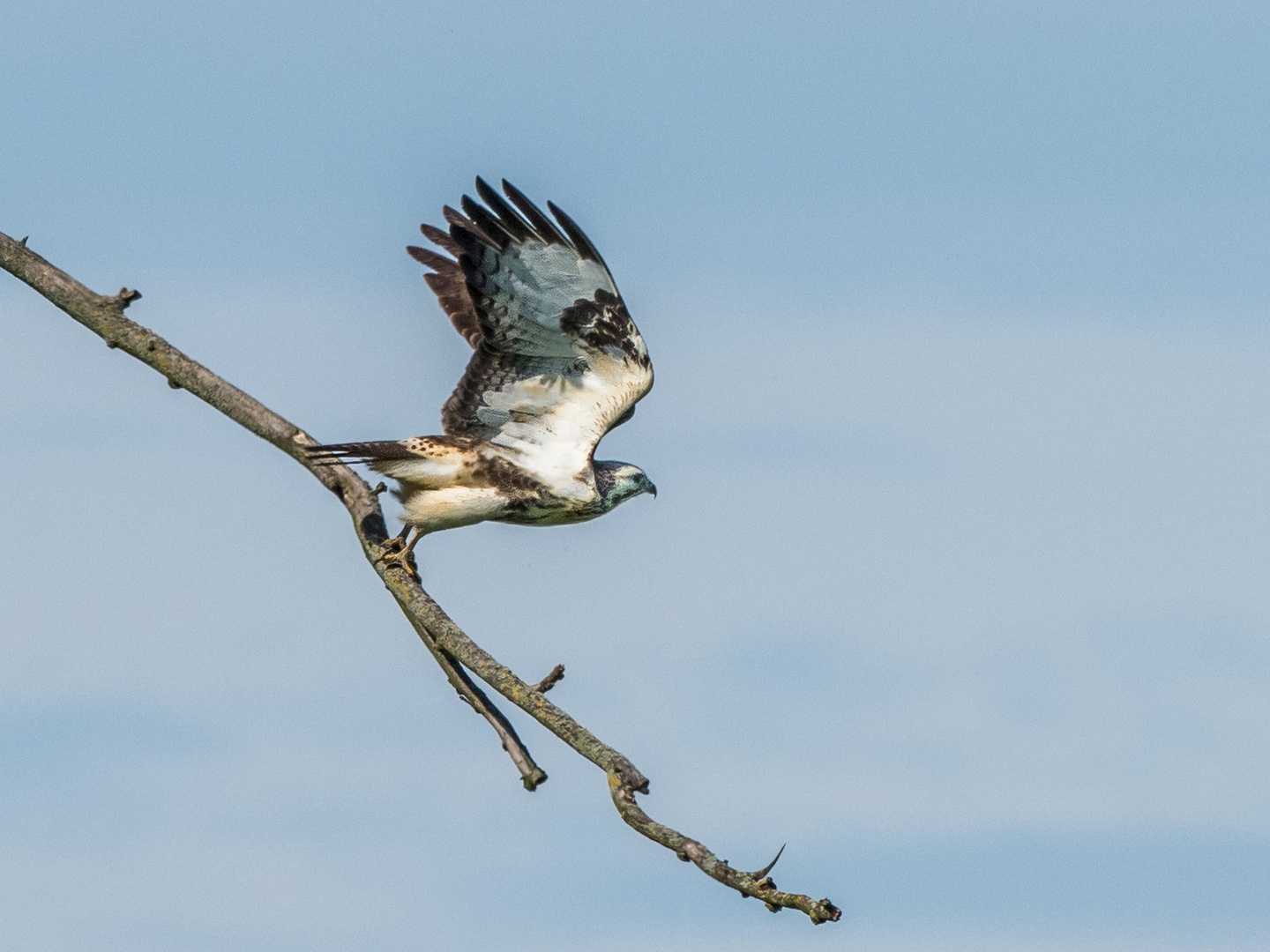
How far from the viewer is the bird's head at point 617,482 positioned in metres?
11.6

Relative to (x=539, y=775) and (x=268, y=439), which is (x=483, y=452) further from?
(x=539, y=775)

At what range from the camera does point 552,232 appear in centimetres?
1000

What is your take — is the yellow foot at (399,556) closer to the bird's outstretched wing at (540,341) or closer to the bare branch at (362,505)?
the bare branch at (362,505)

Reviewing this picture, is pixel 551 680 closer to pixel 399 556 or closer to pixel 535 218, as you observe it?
pixel 399 556

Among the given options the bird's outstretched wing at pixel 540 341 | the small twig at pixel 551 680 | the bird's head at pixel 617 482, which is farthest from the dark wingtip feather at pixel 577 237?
the small twig at pixel 551 680

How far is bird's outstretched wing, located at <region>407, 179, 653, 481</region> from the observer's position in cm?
1001

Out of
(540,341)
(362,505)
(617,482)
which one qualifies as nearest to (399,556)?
(362,505)

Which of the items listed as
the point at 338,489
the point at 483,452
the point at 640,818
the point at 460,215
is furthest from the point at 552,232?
the point at 640,818

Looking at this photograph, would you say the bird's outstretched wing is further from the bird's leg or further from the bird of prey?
the bird's leg

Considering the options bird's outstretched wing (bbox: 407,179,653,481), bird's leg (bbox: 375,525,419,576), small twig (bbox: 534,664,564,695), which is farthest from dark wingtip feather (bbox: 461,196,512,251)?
small twig (bbox: 534,664,564,695)

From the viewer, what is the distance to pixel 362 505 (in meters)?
8.36

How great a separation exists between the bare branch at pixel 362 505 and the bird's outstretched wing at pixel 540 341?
2108mm

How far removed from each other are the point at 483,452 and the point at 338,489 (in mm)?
Answer: 2645

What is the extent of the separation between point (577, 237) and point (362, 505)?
239 centimetres
